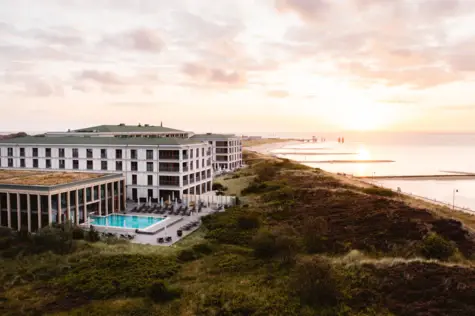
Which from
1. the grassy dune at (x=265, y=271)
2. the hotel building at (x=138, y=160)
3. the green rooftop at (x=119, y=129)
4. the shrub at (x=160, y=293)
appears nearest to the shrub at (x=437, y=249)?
the grassy dune at (x=265, y=271)

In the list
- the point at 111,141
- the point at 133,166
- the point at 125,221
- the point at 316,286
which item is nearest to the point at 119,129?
the point at 111,141

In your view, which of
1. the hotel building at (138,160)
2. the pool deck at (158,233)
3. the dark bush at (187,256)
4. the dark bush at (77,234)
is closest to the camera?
the dark bush at (187,256)

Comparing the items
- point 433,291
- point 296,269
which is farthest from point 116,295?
point 433,291

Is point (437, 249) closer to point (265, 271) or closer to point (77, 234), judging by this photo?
point (265, 271)

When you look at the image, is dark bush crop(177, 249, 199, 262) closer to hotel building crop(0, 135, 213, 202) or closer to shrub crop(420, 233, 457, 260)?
shrub crop(420, 233, 457, 260)

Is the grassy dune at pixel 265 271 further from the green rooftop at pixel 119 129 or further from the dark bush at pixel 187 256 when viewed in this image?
the green rooftop at pixel 119 129

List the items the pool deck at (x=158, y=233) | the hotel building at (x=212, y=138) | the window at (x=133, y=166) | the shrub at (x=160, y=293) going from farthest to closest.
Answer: the hotel building at (x=212, y=138) → the window at (x=133, y=166) → the pool deck at (x=158, y=233) → the shrub at (x=160, y=293)
